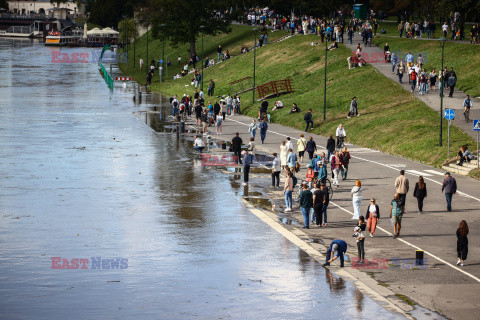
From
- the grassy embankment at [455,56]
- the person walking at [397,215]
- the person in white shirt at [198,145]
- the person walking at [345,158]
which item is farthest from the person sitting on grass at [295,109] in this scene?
the person walking at [397,215]

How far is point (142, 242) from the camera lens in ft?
71.7

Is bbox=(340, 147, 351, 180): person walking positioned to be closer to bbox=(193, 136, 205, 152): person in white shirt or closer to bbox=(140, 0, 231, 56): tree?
bbox=(193, 136, 205, 152): person in white shirt

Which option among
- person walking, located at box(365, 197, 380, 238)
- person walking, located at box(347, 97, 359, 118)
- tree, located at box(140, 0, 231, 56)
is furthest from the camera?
tree, located at box(140, 0, 231, 56)

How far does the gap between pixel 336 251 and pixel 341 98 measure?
36388 mm

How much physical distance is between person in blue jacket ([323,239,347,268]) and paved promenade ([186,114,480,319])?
0.44 m

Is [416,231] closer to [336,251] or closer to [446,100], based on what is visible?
[336,251]

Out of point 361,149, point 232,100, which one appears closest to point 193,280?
point 361,149

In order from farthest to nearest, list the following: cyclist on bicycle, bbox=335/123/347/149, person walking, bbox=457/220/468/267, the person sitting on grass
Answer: the person sitting on grass < cyclist on bicycle, bbox=335/123/347/149 < person walking, bbox=457/220/468/267

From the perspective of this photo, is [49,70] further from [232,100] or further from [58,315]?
[58,315]

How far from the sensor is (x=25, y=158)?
121 feet

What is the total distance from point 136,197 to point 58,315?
12.4 m

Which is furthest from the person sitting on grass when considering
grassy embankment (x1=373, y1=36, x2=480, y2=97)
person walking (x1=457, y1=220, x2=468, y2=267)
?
person walking (x1=457, y1=220, x2=468, y2=267)

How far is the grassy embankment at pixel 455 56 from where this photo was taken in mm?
51719

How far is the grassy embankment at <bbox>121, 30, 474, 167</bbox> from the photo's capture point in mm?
40875
